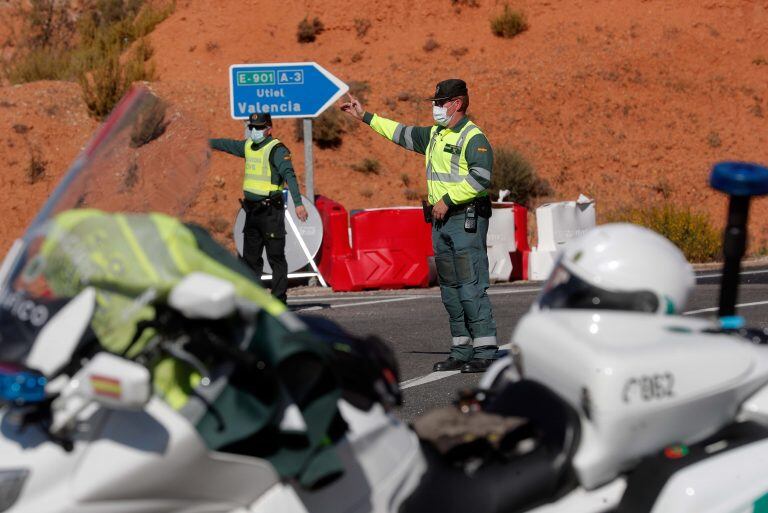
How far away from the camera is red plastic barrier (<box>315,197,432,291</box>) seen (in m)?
17.9

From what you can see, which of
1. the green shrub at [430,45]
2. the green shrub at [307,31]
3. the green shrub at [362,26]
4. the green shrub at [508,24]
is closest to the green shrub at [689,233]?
the green shrub at [430,45]

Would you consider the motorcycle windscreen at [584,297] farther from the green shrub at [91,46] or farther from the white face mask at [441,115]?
the green shrub at [91,46]

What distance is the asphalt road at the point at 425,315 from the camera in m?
8.96

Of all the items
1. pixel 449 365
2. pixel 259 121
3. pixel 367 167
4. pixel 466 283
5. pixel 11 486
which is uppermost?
pixel 259 121

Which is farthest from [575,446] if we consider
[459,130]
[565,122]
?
[565,122]

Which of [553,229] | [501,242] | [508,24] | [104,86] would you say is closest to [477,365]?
[501,242]

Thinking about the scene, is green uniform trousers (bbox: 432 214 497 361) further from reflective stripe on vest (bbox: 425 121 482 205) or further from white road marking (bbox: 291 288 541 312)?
white road marking (bbox: 291 288 541 312)

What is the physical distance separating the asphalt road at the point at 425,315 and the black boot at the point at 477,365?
0.15 metres

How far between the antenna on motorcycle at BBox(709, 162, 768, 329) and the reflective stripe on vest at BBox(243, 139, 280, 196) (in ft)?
34.6

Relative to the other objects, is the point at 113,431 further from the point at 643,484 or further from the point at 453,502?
the point at 643,484

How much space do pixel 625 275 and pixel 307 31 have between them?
37.9 metres

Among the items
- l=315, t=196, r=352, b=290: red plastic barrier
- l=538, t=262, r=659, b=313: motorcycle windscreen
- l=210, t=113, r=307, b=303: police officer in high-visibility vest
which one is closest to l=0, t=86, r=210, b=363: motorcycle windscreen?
l=538, t=262, r=659, b=313: motorcycle windscreen

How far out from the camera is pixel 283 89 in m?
17.7

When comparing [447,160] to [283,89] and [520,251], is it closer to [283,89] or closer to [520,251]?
[283,89]
